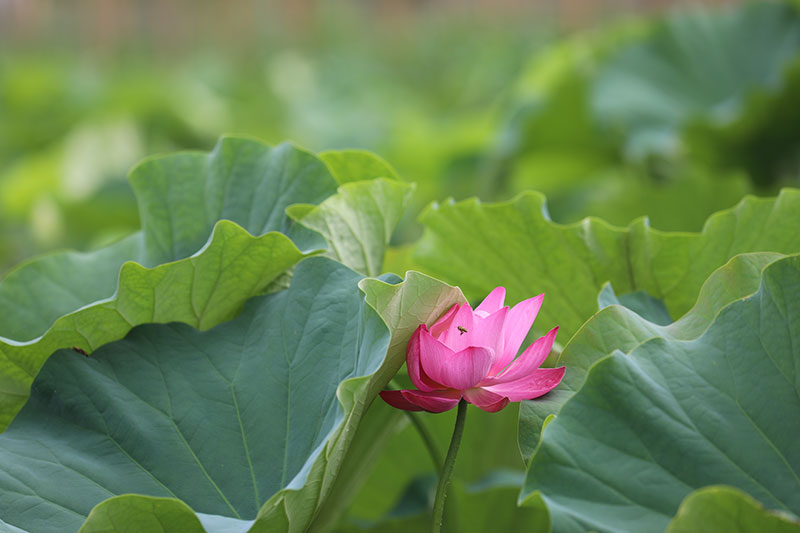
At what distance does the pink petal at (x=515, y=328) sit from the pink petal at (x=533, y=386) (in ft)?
0.07

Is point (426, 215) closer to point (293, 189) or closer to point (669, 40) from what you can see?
point (293, 189)

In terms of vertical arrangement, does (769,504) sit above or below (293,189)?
below

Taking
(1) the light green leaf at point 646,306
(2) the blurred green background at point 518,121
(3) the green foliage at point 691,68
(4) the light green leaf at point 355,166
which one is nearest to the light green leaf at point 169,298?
(4) the light green leaf at point 355,166

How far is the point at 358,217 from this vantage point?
2.70ft

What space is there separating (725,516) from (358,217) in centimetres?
43

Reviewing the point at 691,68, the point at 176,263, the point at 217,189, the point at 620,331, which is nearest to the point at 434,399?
the point at 620,331

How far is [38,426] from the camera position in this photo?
28.9 inches

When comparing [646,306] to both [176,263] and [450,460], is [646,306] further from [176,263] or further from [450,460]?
[176,263]

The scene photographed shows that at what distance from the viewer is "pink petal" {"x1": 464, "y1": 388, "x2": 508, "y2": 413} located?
64cm

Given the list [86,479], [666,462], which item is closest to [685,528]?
[666,462]

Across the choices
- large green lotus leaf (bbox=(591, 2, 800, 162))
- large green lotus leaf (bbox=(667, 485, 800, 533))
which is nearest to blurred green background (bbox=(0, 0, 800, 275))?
large green lotus leaf (bbox=(591, 2, 800, 162))

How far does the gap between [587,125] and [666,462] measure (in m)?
1.88

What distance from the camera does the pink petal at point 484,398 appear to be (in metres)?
0.64

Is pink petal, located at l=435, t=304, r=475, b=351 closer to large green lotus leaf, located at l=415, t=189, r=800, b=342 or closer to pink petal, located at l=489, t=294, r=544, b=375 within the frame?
pink petal, located at l=489, t=294, r=544, b=375
